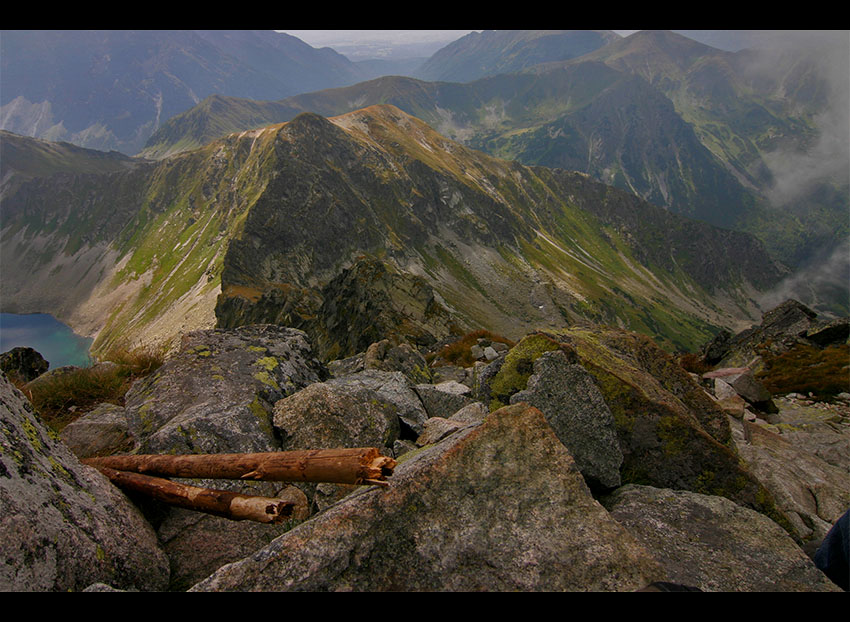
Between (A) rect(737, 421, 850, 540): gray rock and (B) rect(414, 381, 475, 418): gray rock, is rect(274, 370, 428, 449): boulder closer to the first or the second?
(B) rect(414, 381, 475, 418): gray rock

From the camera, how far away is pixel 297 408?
1116 cm

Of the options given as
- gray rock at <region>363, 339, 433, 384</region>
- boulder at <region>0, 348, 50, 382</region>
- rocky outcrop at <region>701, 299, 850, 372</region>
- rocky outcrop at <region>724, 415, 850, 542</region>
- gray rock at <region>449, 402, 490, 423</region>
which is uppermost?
gray rock at <region>449, 402, 490, 423</region>

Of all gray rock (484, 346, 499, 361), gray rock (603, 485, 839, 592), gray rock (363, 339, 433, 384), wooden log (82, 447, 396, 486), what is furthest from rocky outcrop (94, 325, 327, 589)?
gray rock (484, 346, 499, 361)

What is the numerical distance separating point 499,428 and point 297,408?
19.7ft

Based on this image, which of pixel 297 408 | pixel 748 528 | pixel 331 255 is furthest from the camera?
pixel 331 255

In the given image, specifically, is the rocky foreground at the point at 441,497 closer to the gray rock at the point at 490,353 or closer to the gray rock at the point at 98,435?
the gray rock at the point at 98,435

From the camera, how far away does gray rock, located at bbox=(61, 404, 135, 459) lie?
9727mm

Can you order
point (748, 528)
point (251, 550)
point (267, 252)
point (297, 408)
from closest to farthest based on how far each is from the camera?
point (748, 528), point (251, 550), point (297, 408), point (267, 252)

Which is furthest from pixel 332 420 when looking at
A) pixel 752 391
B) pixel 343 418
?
pixel 752 391

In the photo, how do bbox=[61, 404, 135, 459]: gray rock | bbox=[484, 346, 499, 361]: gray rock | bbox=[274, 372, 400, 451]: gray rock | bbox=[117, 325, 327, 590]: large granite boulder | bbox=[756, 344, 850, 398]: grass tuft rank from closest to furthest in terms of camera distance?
bbox=[117, 325, 327, 590]: large granite boulder
bbox=[61, 404, 135, 459]: gray rock
bbox=[274, 372, 400, 451]: gray rock
bbox=[756, 344, 850, 398]: grass tuft
bbox=[484, 346, 499, 361]: gray rock

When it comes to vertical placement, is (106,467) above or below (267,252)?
above

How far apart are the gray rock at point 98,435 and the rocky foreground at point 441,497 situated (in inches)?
1.8

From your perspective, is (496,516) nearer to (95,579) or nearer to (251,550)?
(251,550)

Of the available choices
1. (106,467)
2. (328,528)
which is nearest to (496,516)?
(328,528)
